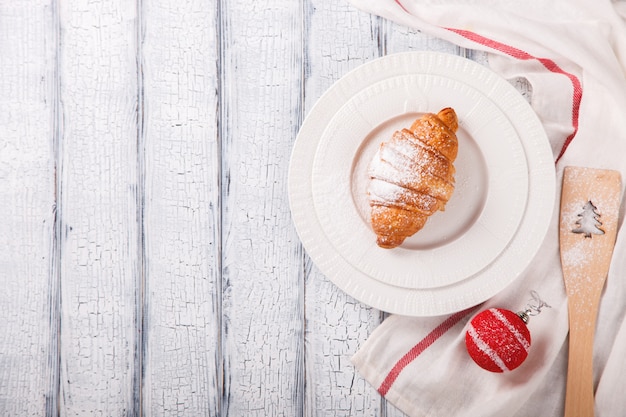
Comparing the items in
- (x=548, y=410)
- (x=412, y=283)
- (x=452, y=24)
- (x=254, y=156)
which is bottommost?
(x=548, y=410)

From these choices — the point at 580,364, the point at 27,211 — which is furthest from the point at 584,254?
the point at 27,211

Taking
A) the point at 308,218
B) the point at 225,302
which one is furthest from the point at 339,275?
the point at 225,302

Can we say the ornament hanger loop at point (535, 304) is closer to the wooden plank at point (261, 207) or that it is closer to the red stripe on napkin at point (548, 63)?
the red stripe on napkin at point (548, 63)

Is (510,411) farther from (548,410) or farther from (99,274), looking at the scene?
(99,274)

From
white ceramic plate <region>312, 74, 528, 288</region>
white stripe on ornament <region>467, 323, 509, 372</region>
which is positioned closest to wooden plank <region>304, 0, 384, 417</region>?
white ceramic plate <region>312, 74, 528, 288</region>

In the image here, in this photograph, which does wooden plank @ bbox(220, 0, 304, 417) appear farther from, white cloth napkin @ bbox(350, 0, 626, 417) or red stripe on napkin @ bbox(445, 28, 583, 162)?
red stripe on napkin @ bbox(445, 28, 583, 162)

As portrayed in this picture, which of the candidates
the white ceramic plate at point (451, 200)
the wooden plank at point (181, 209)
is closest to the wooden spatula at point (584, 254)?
the white ceramic plate at point (451, 200)

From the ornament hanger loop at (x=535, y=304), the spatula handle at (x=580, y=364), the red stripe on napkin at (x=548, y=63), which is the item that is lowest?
the spatula handle at (x=580, y=364)
